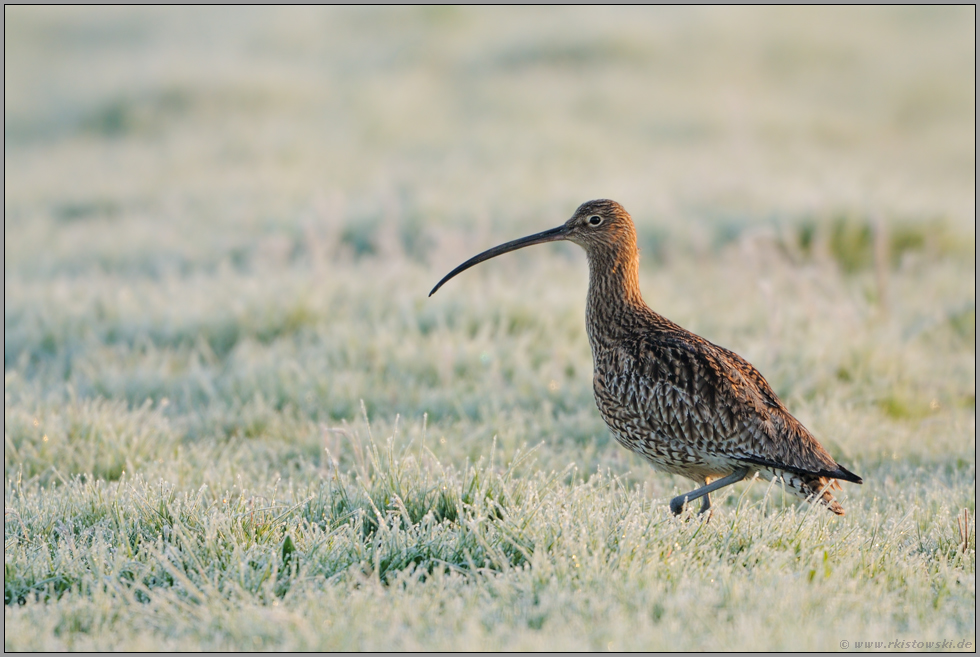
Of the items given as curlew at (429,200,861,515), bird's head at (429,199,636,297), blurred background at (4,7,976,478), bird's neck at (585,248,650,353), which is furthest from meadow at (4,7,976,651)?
bird's head at (429,199,636,297)

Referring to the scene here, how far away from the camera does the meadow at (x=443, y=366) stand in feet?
10.3

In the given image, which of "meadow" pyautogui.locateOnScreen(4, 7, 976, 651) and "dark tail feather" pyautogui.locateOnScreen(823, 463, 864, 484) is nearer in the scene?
"meadow" pyautogui.locateOnScreen(4, 7, 976, 651)

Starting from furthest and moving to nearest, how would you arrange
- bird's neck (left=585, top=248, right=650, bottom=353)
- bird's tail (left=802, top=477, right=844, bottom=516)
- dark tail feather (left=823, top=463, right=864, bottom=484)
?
bird's neck (left=585, top=248, right=650, bottom=353) < bird's tail (left=802, top=477, right=844, bottom=516) < dark tail feather (left=823, top=463, right=864, bottom=484)

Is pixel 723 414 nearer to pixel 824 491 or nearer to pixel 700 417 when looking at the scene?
pixel 700 417

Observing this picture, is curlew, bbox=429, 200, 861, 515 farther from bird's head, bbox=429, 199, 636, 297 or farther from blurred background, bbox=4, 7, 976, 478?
blurred background, bbox=4, 7, 976, 478

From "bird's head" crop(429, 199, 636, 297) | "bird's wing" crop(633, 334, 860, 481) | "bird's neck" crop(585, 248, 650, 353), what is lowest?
"bird's wing" crop(633, 334, 860, 481)

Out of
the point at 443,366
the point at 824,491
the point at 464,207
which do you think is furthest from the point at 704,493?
the point at 464,207

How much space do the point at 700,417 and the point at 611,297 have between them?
2.95 ft

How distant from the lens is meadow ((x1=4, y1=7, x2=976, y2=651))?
3127 millimetres

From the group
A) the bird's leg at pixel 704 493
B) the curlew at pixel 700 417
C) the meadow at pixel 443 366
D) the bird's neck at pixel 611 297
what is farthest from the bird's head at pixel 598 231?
the bird's leg at pixel 704 493

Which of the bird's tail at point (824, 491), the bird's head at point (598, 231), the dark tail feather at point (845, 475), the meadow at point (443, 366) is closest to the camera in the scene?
the meadow at point (443, 366)

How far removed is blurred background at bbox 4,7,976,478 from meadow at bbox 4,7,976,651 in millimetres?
54

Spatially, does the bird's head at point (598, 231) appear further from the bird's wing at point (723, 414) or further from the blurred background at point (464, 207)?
the blurred background at point (464, 207)

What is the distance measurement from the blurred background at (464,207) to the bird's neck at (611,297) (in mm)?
829
